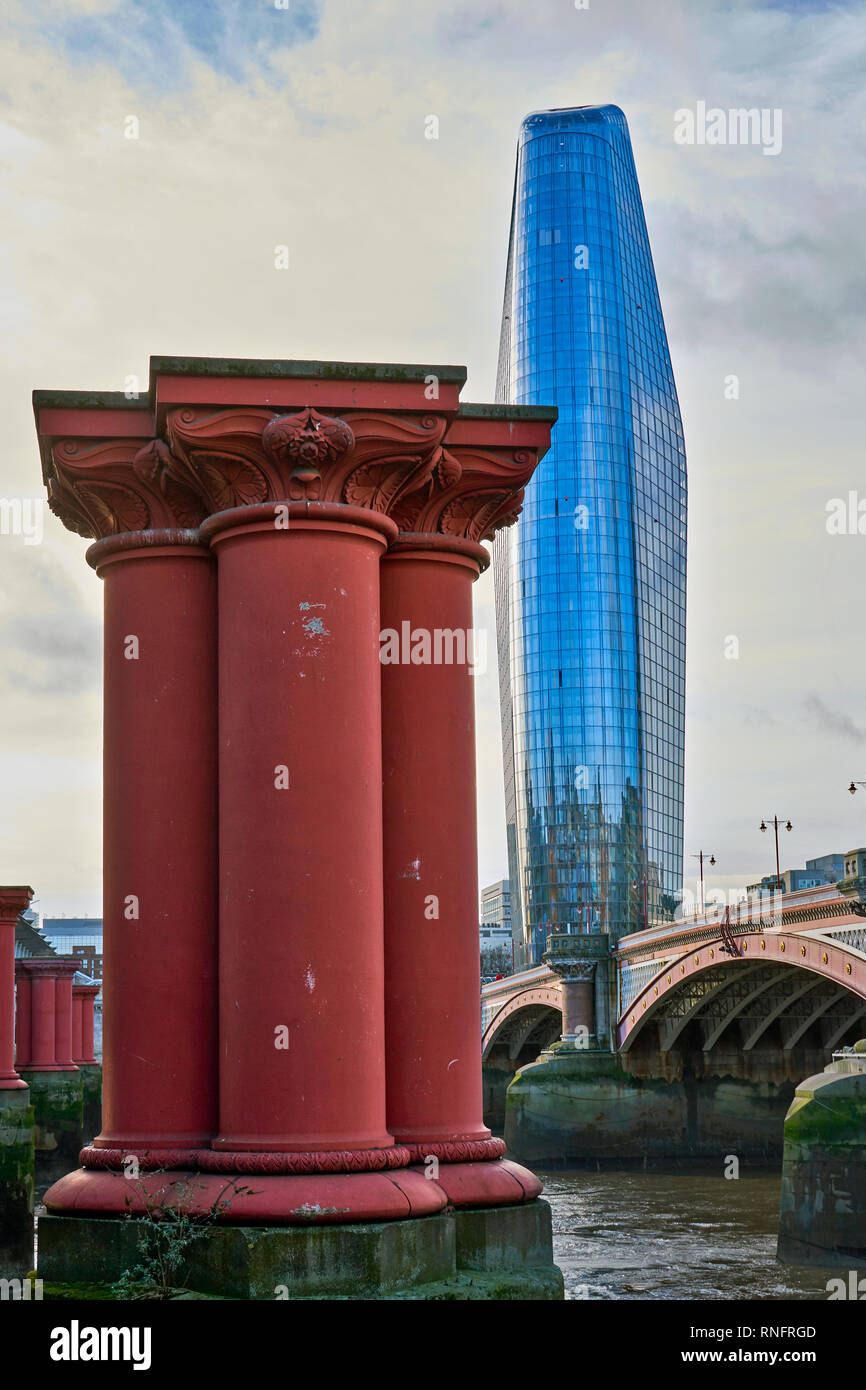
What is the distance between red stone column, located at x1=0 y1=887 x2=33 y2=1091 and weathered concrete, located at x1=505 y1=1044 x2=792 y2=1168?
3625 cm

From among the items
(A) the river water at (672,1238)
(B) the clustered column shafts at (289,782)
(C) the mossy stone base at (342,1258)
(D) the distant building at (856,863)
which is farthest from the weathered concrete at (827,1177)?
(B) the clustered column shafts at (289,782)

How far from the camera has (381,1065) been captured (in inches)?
288

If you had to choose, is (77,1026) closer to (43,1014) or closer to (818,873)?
(43,1014)

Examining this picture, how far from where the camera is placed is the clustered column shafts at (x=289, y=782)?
712 centimetres

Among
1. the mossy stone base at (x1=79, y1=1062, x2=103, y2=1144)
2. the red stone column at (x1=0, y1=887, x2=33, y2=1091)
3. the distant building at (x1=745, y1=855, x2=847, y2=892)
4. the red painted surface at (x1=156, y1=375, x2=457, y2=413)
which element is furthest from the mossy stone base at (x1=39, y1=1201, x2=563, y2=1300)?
the distant building at (x1=745, y1=855, x2=847, y2=892)

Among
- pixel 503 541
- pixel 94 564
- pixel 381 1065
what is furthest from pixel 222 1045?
pixel 503 541

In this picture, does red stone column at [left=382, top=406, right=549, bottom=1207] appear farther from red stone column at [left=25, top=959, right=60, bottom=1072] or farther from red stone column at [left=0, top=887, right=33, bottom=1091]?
red stone column at [left=25, top=959, right=60, bottom=1072]

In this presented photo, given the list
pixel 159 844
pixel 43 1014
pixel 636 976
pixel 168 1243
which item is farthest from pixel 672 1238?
pixel 168 1243

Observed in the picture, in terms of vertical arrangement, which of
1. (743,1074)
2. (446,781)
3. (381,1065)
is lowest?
(743,1074)

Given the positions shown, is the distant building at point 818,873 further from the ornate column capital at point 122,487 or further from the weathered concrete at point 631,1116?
the ornate column capital at point 122,487

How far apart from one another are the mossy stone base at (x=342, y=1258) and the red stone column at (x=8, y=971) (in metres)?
22.9
